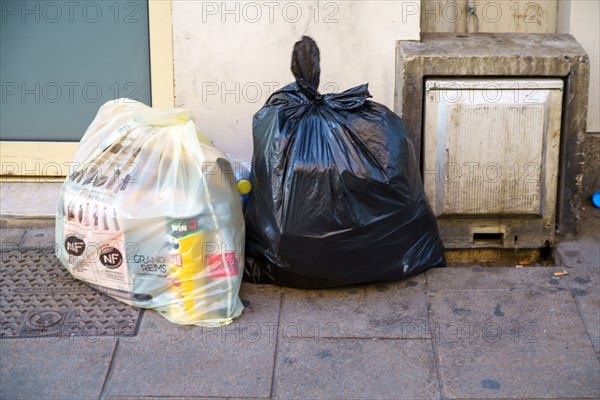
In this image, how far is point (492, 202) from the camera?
4664 mm

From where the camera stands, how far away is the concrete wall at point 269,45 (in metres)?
4.68

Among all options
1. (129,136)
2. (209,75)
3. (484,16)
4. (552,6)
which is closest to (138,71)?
(209,75)

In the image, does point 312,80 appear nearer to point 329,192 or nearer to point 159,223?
point 329,192

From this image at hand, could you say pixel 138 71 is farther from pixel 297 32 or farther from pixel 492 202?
pixel 492 202

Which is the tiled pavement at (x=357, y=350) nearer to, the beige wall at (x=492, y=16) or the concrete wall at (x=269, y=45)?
the concrete wall at (x=269, y=45)

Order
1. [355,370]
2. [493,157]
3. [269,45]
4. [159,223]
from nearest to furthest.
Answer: [355,370] < [159,223] < [493,157] < [269,45]

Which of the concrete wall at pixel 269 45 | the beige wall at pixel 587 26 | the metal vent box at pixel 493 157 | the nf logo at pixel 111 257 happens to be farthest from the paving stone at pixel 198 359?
the beige wall at pixel 587 26

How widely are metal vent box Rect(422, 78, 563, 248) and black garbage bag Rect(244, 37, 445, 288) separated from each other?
12.1 inches

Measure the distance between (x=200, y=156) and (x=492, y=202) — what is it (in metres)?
1.51

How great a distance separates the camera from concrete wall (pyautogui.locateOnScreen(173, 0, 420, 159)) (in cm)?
468

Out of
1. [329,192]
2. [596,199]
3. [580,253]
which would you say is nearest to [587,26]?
[596,199]

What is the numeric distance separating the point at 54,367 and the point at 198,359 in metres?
0.56

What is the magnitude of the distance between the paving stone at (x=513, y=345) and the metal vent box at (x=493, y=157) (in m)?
0.53

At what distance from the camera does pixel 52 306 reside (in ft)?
13.6
